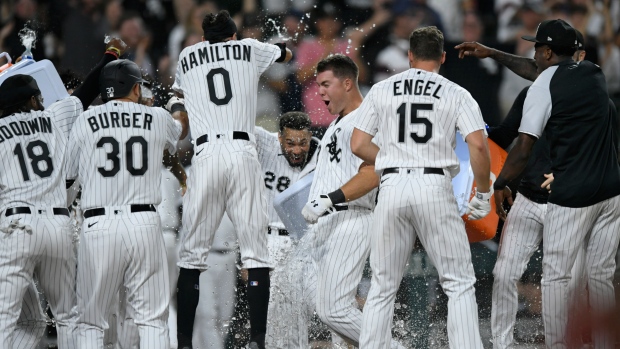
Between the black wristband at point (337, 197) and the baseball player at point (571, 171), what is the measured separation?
103 cm

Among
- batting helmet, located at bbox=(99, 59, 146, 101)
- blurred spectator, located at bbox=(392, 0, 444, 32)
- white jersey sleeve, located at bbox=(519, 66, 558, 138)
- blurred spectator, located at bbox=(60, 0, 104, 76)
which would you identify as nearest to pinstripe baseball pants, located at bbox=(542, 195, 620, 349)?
white jersey sleeve, located at bbox=(519, 66, 558, 138)

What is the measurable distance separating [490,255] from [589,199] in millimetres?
3415

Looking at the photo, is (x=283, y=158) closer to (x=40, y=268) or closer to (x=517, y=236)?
(x=517, y=236)

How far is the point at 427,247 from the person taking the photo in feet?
16.5

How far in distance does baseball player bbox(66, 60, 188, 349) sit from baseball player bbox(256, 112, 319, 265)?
1.62m

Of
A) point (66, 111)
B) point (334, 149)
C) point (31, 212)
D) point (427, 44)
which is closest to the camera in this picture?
point (427, 44)

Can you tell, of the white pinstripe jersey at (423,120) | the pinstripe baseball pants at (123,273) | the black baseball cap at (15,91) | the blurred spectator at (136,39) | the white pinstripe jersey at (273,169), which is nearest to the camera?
the white pinstripe jersey at (423,120)

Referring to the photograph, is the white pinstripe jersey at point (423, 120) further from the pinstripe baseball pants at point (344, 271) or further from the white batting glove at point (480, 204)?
the pinstripe baseball pants at point (344, 271)

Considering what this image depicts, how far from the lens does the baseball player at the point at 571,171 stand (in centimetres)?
543

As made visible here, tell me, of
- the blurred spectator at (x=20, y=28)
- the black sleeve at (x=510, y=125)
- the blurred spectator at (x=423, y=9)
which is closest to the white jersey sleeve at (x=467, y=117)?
the black sleeve at (x=510, y=125)

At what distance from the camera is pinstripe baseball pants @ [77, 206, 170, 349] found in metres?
5.21

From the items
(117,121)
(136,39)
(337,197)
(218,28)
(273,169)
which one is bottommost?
(337,197)

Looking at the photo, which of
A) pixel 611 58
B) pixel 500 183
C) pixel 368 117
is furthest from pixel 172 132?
pixel 611 58

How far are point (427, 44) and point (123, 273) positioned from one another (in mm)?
2195
